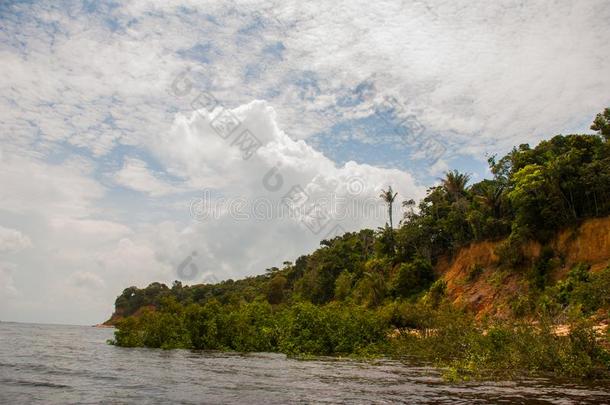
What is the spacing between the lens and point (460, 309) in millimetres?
35844

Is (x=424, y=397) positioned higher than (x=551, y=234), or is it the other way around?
(x=551, y=234)

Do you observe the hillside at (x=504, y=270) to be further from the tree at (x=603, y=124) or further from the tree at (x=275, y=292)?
the tree at (x=275, y=292)

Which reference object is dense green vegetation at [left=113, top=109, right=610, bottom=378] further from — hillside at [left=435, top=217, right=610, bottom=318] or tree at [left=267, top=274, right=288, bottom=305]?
tree at [left=267, top=274, right=288, bottom=305]

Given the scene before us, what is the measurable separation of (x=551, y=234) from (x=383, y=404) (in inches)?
1416

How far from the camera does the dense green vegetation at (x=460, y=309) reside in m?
18.3

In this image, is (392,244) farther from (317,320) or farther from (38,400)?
(38,400)

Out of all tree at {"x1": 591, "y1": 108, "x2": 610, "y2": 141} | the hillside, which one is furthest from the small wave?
tree at {"x1": 591, "y1": 108, "x2": 610, "y2": 141}

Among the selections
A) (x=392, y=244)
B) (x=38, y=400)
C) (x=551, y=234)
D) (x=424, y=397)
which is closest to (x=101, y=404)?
(x=38, y=400)

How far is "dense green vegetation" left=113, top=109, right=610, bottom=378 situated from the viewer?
60.1ft

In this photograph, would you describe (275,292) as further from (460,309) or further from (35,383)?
(35,383)

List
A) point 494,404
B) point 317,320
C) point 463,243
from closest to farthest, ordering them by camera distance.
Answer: point 494,404, point 317,320, point 463,243

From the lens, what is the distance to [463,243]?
5441 cm

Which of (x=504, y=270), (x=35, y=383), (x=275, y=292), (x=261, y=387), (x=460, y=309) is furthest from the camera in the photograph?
(x=275, y=292)

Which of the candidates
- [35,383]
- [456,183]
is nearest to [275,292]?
[456,183]
